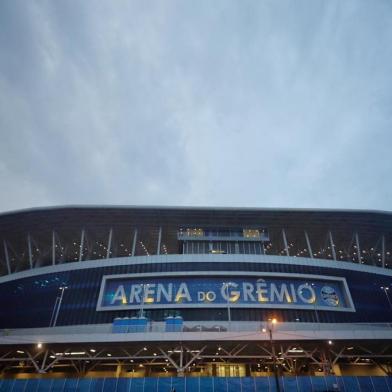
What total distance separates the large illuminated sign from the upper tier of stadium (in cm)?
996

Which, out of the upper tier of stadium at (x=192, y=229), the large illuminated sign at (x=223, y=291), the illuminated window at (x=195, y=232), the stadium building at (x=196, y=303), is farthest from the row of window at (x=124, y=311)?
the illuminated window at (x=195, y=232)

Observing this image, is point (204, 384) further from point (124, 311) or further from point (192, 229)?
point (192, 229)

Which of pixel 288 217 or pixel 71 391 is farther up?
pixel 288 217

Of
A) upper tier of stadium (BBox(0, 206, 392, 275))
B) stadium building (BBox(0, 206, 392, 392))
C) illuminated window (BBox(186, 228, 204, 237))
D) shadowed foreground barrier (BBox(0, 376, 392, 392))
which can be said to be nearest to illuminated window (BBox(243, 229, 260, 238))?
upper tier of stadium (BBox(0, 206, 392, 275))

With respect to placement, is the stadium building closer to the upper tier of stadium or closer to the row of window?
the row of window

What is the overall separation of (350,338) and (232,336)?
40.8 feet

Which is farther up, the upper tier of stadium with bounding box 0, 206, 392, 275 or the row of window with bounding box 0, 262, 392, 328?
the upper tier of stadium with bounding box 0, 206, 392, 275

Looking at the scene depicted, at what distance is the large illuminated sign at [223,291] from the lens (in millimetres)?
53031

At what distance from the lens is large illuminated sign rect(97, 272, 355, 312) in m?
53.0

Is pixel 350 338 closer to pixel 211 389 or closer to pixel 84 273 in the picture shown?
pixel 211 389

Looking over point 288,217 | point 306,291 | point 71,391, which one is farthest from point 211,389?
point 288,217

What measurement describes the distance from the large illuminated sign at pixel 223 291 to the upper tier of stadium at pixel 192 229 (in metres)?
9.96

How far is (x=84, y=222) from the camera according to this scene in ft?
225

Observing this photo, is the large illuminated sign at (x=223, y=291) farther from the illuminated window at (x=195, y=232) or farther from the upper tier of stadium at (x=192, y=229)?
the illuminated window at (x=195, y=232)
